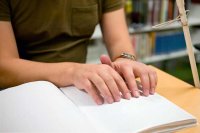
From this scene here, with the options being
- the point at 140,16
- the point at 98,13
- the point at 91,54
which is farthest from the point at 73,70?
the point at 140,16

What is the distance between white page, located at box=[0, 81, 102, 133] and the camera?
Result: 1.79 ft

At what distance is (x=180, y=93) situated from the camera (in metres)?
0.77

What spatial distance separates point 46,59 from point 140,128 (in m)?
0.62

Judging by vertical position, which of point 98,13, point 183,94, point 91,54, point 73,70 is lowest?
point 91,54

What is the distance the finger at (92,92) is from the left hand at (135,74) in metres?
0.08

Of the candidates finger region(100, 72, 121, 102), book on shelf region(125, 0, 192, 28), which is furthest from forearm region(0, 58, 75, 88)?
book on shelf region(125, 0, 192, 28)

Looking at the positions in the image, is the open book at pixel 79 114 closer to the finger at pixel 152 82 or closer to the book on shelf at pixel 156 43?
the finger at pixel 152 82

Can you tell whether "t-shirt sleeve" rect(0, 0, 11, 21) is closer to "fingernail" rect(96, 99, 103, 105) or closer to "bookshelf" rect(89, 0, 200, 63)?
"fingernail" rect(96, 99, 103, 105)

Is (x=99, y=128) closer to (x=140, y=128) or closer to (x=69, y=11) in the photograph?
(x=140, y=128)

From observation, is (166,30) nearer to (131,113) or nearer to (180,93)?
(180,93)

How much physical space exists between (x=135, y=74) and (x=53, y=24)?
41cm

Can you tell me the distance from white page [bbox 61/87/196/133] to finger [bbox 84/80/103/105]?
1 cm

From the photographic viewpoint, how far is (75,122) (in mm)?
551

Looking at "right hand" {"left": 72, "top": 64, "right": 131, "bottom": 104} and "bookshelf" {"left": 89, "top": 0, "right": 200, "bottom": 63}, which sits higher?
"right hand" {"left": 72, "top": 64, "right": 131, "bottom": 104}
